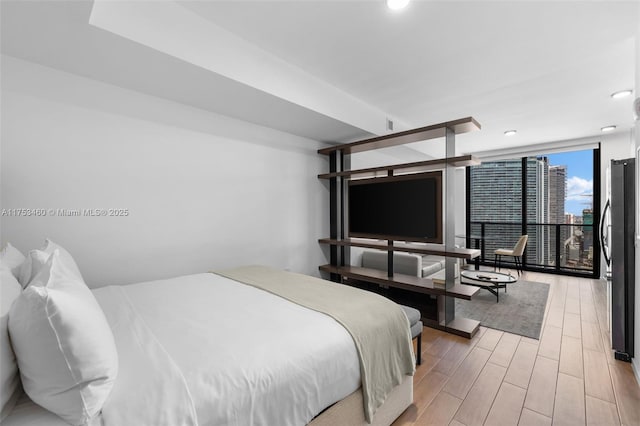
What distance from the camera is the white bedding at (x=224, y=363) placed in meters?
0.88

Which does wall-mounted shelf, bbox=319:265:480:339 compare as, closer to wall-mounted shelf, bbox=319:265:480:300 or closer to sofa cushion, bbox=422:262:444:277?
wall-mounted shelf, bbox=319:265:480:300

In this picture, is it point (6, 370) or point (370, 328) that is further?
point (370, 328)

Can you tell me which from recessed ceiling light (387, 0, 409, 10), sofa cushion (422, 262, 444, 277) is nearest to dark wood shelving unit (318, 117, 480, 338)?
sofa cushion (422, 262, 444, 277)

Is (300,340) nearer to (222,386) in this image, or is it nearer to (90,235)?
(222,386)

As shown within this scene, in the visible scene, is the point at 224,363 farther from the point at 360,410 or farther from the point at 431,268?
the point at 431,268

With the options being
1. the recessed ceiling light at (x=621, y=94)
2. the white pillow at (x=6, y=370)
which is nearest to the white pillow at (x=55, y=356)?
the white pillow at (x=6, y=370)

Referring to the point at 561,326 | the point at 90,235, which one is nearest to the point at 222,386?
the point at 90,235

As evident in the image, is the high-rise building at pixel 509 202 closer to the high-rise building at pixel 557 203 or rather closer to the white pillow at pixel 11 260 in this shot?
the high-rise building at pixel 557 203

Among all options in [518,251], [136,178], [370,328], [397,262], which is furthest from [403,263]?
[136,178]

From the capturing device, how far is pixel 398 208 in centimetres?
332

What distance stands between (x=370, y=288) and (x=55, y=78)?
3727 mm

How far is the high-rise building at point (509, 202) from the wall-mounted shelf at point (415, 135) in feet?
13.3

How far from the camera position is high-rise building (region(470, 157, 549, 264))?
593 cm

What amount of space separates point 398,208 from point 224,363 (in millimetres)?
2675
